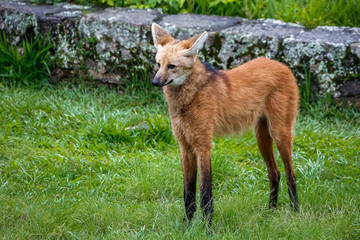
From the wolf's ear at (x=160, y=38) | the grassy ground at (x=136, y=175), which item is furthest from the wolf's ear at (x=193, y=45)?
the grassy ground at (x=136, y=175)

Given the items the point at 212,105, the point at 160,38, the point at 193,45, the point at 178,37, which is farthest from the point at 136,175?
the point at 178,37

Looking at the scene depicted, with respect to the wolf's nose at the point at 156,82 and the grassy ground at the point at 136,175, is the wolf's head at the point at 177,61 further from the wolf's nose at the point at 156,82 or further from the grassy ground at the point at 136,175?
the grassy ground at the point at 136,175

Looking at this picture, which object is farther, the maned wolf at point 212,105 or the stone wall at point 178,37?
the stone wall at point 178,37

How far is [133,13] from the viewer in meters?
6.32

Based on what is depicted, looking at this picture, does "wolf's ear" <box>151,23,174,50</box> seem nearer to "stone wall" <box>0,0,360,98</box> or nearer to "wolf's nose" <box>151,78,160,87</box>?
"wolf's nose" <box>151,78,160,87</box>

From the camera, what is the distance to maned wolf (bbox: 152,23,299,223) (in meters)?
3.28

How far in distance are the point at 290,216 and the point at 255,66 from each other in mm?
1162

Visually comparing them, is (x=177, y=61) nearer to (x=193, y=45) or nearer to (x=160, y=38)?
(x=193, y=45)

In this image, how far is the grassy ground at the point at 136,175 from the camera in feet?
10.5

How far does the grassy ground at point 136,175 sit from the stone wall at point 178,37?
43cm

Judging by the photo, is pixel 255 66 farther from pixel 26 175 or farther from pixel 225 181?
pixel 26 175

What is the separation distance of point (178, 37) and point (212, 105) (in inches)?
107

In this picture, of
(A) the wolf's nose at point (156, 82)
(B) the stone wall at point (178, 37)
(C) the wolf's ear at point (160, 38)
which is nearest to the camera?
(A) the wolf's nose at point (156, 82)

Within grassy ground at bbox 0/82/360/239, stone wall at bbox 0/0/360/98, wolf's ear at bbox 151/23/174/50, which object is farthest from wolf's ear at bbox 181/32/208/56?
stone wall at bbox 0/0/360/98
